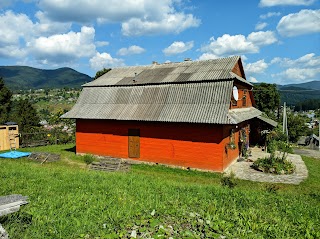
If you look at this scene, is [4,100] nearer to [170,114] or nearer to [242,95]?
[170,114]

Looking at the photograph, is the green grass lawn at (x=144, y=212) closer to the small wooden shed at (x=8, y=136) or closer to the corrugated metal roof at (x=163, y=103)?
the corrugated metal roof at (x=163, y=103)

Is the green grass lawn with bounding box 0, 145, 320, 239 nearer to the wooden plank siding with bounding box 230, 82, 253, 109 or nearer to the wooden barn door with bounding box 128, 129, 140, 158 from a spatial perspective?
the wooden barn door with bounding box 128, 129, 140, 158

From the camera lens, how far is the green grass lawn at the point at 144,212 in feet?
18.6

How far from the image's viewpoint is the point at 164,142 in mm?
18266

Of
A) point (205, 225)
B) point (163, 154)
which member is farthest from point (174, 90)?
point (205, 225)

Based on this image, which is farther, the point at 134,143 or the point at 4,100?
the point at 4,100

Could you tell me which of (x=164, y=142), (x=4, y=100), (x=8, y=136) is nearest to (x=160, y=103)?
(x=164, y=142)

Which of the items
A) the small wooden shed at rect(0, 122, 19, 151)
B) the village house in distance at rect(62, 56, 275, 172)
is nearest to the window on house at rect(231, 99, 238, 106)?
the village house in distance at rect(62, 56, 275, 172)

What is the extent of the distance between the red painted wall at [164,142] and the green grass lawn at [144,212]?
6836 mm

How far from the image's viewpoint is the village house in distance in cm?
1675

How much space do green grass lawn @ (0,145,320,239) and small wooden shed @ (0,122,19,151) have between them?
51.8 ft

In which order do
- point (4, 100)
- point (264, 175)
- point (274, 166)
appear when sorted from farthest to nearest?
1. point (4, 100)
2. point (274, 166)
3. point (264, 175)

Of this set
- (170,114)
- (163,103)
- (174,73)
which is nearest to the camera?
(170,114)

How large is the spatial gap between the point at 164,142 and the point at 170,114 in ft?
6.77
